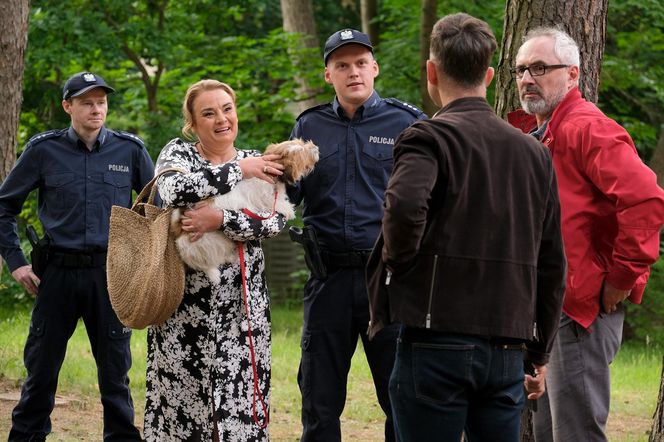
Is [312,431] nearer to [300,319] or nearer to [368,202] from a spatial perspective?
[368,202]

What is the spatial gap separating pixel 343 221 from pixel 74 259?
189cm

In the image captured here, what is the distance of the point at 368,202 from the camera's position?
473cm

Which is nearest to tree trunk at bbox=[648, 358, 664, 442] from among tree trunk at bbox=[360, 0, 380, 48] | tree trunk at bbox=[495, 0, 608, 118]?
tree trunk at bbox=[495, 0, 608, 118]

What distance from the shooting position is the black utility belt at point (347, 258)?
15.3ft

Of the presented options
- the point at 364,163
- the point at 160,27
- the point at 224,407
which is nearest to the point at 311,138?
the point at 364,163

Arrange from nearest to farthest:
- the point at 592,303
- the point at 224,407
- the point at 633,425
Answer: the point at 592,303 < the point at 224,407 < the point at 633,425

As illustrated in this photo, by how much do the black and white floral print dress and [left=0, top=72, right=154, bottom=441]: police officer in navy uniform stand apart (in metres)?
1.18

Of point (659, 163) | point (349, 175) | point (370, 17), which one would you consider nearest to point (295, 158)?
point (349, 175)

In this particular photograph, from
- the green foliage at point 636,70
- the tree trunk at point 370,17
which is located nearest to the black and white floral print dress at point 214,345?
the green foliage at point 636,70

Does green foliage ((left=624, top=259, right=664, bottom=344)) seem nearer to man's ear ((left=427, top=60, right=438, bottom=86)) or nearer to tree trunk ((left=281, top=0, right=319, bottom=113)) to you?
tree trunk ((left=281, top=0, right=319, bottom=113))

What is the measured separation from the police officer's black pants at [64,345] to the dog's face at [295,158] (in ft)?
5.64

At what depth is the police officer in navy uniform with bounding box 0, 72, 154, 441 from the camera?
5.74 m

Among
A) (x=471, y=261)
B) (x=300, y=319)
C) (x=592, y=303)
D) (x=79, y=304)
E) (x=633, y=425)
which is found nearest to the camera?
(x=471, y=261)

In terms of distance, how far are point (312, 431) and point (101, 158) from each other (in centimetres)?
229
